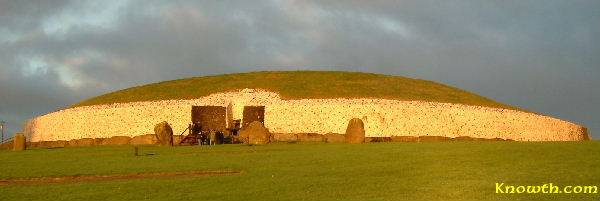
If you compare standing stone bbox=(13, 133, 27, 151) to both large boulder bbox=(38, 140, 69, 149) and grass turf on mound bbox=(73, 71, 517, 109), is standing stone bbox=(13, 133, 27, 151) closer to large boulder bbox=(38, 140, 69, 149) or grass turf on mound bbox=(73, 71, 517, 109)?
large boulder bbox=(38, 140, 69, 149)

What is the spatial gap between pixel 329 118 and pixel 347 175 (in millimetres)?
26440

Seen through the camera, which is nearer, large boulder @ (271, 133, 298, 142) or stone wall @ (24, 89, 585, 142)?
large boulder @ (271, 133, 298, 142)

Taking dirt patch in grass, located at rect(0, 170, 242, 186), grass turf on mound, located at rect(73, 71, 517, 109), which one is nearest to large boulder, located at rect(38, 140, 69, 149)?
grass turf on mound, located at rect(73, 71, 517, 109)

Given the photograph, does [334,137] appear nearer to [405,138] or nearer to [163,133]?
[405,138]

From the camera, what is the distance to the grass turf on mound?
47.1 metres

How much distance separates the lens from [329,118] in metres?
42.7

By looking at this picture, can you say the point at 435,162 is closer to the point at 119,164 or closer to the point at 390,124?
the point at 119,164

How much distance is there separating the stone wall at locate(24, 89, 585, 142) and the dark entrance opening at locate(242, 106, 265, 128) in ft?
2.02

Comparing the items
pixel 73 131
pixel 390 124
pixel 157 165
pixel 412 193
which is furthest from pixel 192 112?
pixel 412 193

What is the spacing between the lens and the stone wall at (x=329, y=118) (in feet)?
138

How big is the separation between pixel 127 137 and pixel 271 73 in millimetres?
14858

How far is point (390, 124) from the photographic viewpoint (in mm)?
41906

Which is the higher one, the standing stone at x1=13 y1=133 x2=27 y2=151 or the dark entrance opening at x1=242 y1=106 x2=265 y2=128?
the dark entrance opening at x1=242 y1=106 x2=265 y2=128

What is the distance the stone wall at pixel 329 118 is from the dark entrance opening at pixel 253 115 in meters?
0.61
